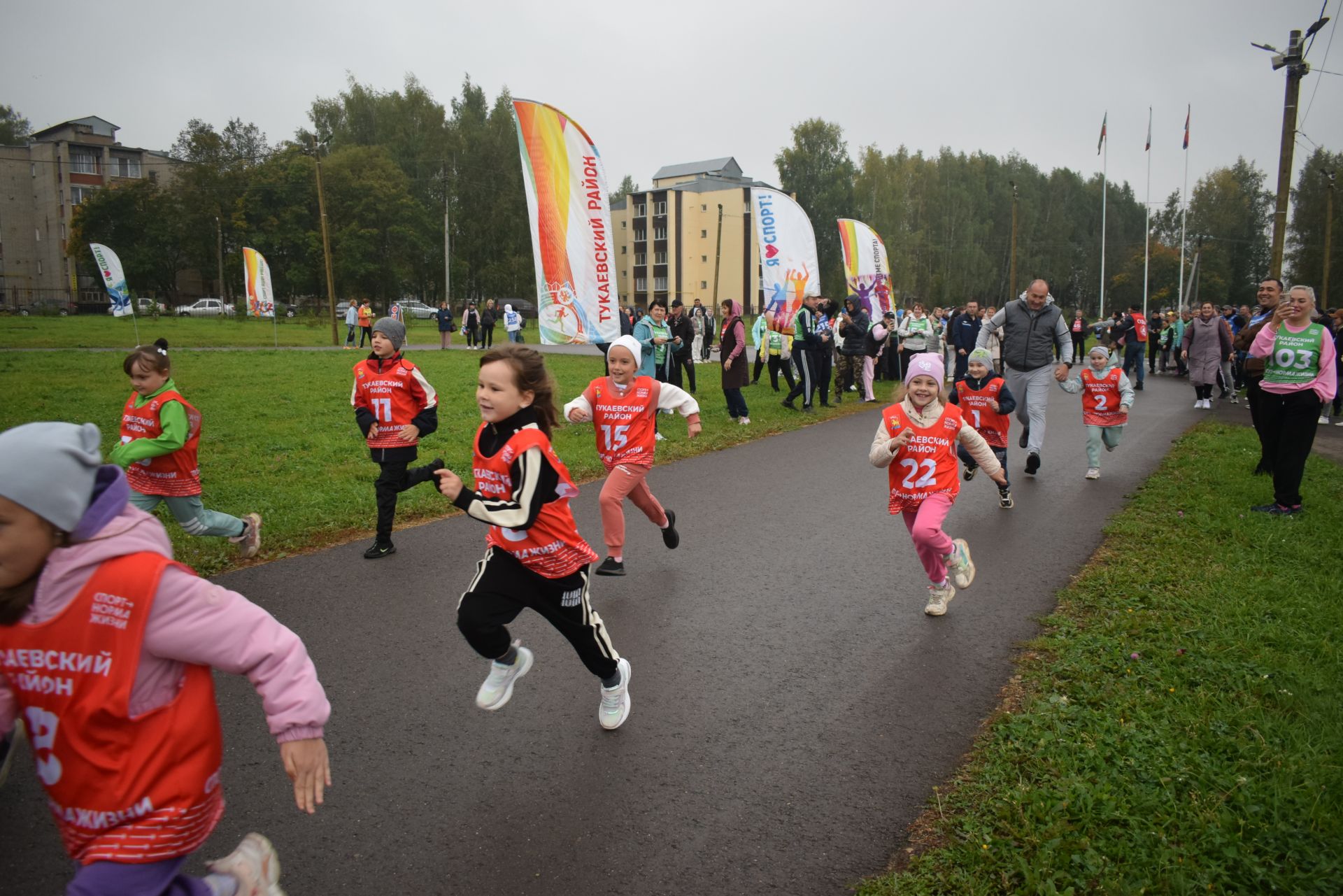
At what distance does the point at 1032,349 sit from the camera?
396 inches

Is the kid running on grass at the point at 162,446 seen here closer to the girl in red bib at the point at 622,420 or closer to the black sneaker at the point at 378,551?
the black sneaker at the point at 378,551

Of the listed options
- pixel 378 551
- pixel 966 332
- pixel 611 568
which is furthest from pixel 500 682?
pixel 966 332

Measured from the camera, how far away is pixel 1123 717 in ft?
13.2

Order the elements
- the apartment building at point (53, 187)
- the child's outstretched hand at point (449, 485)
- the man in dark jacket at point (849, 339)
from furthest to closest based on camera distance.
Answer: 1. the apartment building at point (53, 187)
2. the man in dark jacket at point (849, 339)
3. the child's outstretched hand at point (449, 485)

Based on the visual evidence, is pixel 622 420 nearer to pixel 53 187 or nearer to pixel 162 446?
pixel 162 446

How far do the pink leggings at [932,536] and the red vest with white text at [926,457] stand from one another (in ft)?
0.27

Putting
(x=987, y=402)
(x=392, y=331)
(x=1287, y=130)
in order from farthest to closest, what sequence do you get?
(x=1287, y=130) < (x=987, y=402) < (x=392, y=331)

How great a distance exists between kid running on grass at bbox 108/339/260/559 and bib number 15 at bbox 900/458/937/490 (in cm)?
494

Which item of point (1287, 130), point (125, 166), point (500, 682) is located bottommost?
point (500, 682)

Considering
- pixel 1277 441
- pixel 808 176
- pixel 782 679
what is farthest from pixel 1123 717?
pixel 808 176

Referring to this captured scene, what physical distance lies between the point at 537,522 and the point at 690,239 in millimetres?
81365

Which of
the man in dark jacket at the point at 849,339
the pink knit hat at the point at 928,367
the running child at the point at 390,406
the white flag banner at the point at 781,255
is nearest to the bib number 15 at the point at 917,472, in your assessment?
the pink knit hat at the point at 928,367

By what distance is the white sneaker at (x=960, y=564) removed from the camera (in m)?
5.45

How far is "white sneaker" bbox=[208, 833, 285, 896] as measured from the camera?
2162mm
